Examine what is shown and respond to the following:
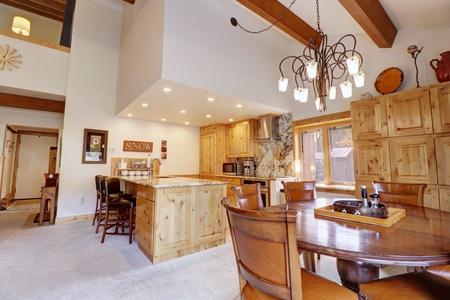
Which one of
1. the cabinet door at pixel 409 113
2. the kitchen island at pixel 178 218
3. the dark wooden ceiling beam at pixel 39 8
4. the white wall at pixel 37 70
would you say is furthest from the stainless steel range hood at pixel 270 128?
the dark wooden ceiling beam at pixel 39 8

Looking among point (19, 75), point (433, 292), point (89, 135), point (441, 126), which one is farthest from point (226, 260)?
point (19, 75)

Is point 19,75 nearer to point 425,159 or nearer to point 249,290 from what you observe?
point 249,290

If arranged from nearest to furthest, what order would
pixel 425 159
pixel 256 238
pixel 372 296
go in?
1. pixel 256 238
2. pixel 372 296
3. pixel 425 159

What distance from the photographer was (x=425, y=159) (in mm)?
2516

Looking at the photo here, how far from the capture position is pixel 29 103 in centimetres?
463

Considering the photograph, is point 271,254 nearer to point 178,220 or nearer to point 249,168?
point 178,220

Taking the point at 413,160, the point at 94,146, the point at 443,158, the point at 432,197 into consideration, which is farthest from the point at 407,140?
the point at 94,146

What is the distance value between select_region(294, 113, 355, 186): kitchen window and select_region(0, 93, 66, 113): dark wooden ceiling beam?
18.6 ft

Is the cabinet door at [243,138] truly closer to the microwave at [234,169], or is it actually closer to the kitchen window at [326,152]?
the microwave at [234,169]

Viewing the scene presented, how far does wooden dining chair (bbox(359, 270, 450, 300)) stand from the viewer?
1037mm

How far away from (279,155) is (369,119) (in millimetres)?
2105

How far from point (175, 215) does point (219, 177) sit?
9.65ft

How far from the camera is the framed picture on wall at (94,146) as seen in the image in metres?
4.59

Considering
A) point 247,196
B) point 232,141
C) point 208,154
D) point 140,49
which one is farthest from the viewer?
point 208,154
